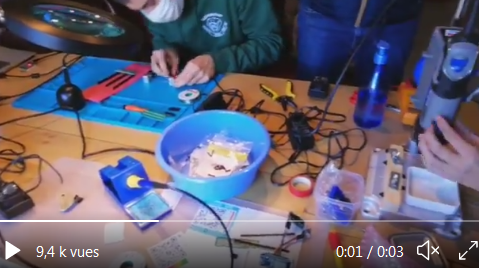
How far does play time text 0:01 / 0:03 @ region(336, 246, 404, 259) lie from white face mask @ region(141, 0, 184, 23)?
32.3 inches

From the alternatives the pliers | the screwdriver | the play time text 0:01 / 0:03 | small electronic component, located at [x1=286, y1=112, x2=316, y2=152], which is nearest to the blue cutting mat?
the screwdriver

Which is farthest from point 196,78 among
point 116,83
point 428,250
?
point 428,250

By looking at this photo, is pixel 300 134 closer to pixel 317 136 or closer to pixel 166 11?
pixel 317 136

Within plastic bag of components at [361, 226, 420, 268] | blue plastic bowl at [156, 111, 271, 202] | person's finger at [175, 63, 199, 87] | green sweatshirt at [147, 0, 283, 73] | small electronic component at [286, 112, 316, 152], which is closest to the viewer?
plastic bag of components at [361, 226, 420, 268]

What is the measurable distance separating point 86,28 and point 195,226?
486 mm

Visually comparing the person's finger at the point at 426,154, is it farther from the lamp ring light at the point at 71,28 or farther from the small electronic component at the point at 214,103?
the lamp ring light at the point at 71,28

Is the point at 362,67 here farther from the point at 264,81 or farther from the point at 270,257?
the point at 270,257

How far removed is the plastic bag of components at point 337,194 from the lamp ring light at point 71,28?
0.49 m

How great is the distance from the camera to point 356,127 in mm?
1021

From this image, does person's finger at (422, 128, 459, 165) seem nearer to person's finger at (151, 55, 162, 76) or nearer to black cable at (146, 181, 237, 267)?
black cable at (146, 181, 237, 267)

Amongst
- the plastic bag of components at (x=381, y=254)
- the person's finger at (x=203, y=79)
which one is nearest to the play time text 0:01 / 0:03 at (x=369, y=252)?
the plastic bag of components at (x=381, y=254)

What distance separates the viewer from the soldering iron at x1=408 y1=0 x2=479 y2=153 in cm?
70

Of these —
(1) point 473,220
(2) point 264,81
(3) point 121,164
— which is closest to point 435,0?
(2) point 264,81

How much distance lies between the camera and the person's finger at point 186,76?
117 cm
